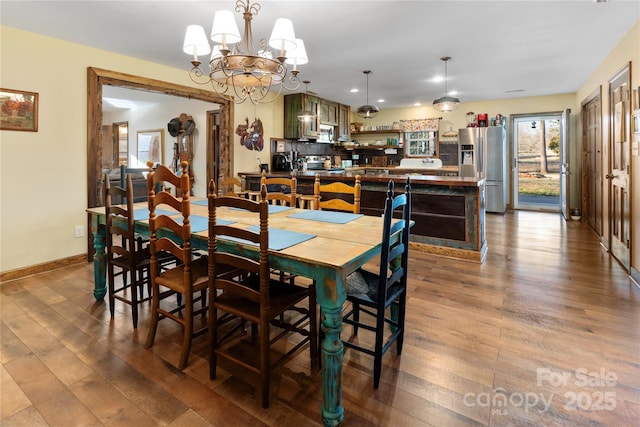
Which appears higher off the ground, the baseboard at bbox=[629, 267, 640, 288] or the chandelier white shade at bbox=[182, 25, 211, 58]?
the chandelier white shade at bbox=[182, 25, 211, 58]

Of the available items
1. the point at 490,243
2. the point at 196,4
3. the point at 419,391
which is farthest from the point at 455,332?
the point at 196,4

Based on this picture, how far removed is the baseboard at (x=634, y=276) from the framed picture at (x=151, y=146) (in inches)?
310

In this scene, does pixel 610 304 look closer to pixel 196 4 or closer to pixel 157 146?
pixel 196 4

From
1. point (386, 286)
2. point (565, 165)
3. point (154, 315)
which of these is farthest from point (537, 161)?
point (154, 315)

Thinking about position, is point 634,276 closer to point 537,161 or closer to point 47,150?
point 537,161

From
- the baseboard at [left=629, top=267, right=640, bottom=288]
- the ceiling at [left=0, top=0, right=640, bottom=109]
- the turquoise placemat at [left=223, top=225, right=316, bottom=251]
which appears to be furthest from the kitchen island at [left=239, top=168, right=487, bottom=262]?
the turquoise placemat at [left=223, top=225, right=316, bottom=251]

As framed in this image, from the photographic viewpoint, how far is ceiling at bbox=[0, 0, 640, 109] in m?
2.92

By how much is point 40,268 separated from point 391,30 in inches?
170

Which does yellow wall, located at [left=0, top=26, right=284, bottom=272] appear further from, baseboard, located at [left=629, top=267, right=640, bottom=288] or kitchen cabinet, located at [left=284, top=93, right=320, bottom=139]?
baseboard, located at [left=629, top=267, right=640, bottom=288]

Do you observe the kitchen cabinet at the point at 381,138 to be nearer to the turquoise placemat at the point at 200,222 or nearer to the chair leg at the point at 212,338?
the turquoise placemat at the point at 200,222

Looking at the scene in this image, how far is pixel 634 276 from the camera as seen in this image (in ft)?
10.7

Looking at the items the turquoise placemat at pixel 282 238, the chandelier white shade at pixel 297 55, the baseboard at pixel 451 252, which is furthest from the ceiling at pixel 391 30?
the baseboard at pixel 451 252

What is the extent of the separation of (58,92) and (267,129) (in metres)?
3.26

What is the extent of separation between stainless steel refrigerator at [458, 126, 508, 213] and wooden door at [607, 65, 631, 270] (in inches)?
115
